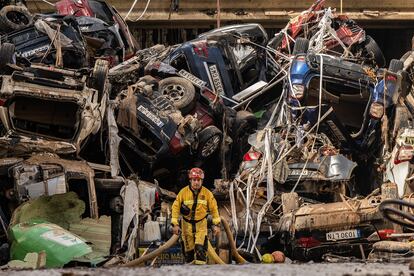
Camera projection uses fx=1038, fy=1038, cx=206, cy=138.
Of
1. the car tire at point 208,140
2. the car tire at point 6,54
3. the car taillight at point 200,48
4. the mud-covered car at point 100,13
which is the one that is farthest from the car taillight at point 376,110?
the mud-covered car at point 100,13

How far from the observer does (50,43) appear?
1680cm

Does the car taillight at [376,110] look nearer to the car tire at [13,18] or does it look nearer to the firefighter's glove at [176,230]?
the firefighter's glove at [176,230]

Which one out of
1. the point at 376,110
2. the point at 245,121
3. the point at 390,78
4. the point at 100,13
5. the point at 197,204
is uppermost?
the point at 100,13

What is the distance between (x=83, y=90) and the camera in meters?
14.6

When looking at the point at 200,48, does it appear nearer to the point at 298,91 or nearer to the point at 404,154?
the point at 298,91

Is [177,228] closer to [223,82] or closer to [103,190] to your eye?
[103,190]

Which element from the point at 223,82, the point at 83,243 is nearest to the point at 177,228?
the point at 83,243

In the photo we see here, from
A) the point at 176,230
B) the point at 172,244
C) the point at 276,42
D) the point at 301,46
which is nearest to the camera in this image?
the point at 172,244

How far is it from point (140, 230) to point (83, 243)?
4.54ft

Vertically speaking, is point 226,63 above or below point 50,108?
above

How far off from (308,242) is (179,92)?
4049mm

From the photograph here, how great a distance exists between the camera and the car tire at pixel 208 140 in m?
15.7

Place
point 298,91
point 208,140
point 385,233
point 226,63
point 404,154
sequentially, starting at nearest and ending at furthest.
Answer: point 385,233 < point 404,154 < point 208,140 < point 298,91 < point 226,63

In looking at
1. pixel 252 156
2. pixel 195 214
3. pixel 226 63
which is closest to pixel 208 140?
pixel 252 156
